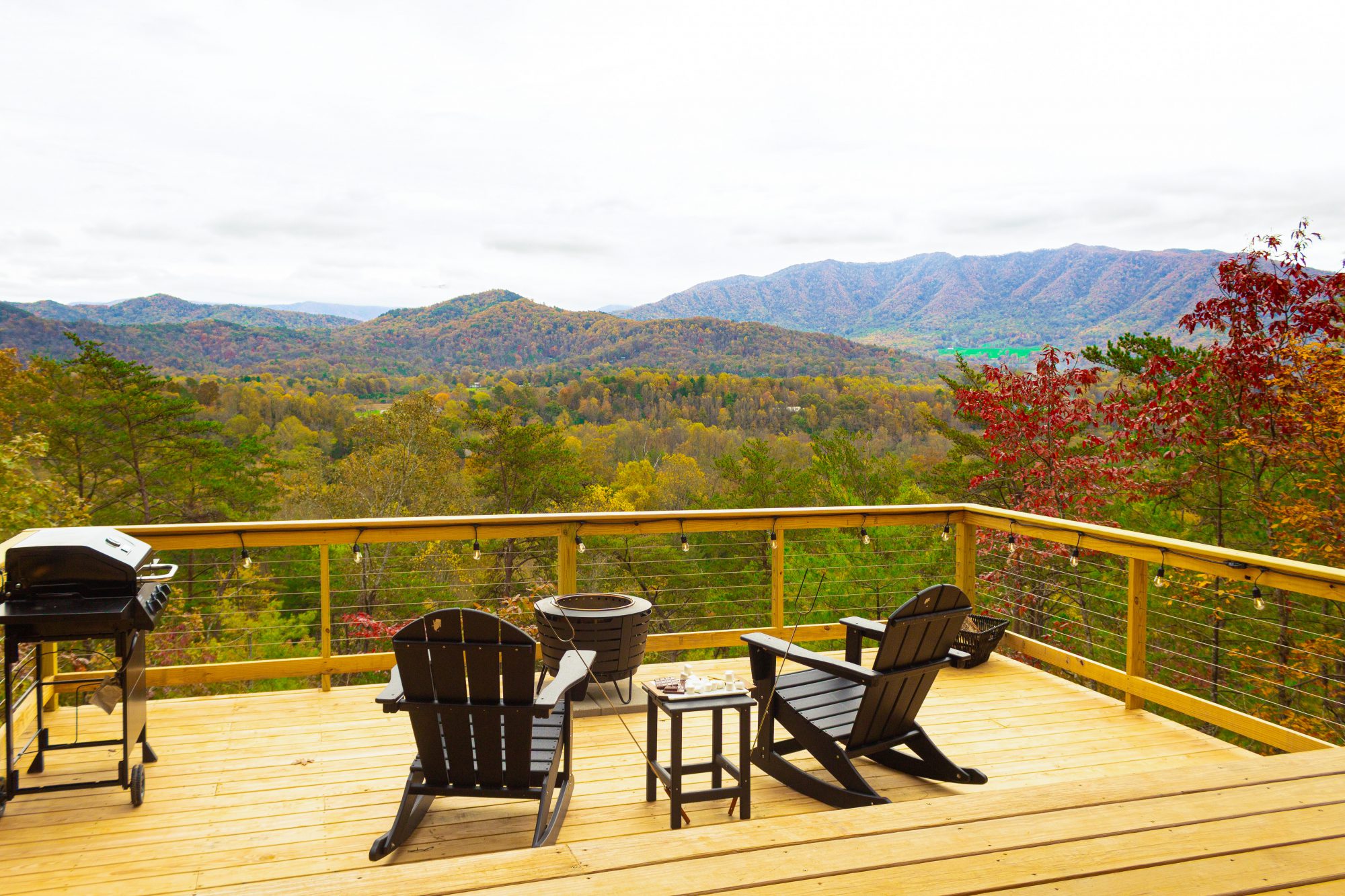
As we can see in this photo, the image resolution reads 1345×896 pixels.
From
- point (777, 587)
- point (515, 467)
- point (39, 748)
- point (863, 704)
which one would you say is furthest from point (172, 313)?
point (863, 704)

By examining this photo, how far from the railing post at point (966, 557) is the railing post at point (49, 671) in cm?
495

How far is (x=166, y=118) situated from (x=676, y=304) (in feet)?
120

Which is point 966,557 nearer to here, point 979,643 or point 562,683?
point 979,643

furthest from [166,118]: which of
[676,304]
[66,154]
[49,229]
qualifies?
[676,304]

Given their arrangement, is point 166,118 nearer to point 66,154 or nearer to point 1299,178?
point 66,154

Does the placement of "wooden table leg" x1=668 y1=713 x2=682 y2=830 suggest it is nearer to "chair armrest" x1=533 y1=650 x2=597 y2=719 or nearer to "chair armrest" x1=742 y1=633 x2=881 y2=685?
"chair armrest" x1=533 y1=650 x2=597 y2=719

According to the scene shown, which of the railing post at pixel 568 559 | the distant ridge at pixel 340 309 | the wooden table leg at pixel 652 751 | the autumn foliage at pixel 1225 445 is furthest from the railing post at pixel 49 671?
the distant ridge at pixel 340 309

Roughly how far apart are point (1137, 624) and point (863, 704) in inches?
80.3

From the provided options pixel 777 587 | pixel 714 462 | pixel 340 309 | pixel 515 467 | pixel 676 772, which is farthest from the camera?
pixel 340 309

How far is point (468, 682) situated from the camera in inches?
109

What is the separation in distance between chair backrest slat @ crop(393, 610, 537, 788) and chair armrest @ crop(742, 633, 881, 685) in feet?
3.26

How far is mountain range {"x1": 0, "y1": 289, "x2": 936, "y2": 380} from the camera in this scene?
33.5m

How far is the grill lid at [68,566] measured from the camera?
2971mm

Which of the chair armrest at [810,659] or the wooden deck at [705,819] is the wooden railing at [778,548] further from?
the chair armrest at [810,659]
